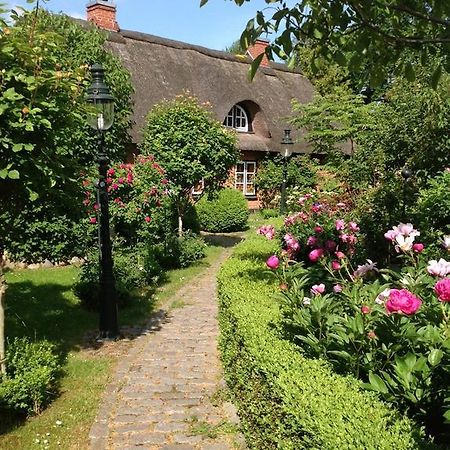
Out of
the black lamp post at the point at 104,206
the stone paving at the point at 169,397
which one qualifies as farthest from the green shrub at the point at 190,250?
the black lamp post at the point at 104,206

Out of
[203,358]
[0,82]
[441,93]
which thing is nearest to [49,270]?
[203,358]

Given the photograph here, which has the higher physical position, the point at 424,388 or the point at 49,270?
the point at 424,388

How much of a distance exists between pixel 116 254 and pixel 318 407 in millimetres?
7303

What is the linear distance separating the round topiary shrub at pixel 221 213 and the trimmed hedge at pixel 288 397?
39.4 ft

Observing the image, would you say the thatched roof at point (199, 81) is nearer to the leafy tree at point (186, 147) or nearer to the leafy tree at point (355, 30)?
the leafy tree at point (186, 147)

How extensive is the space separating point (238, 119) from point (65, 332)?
1715 cm

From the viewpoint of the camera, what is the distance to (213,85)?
69.2ft

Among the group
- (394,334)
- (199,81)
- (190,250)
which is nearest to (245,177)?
(199,81)

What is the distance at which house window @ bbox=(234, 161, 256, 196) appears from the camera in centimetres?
2195

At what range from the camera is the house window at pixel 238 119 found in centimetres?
2192

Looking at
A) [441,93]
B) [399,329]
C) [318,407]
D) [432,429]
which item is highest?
[441,93]

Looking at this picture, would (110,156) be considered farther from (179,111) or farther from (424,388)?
(424,388)

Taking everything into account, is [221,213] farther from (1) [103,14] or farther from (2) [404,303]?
(2) [404,303]

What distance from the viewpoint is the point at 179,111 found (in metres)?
12.4
